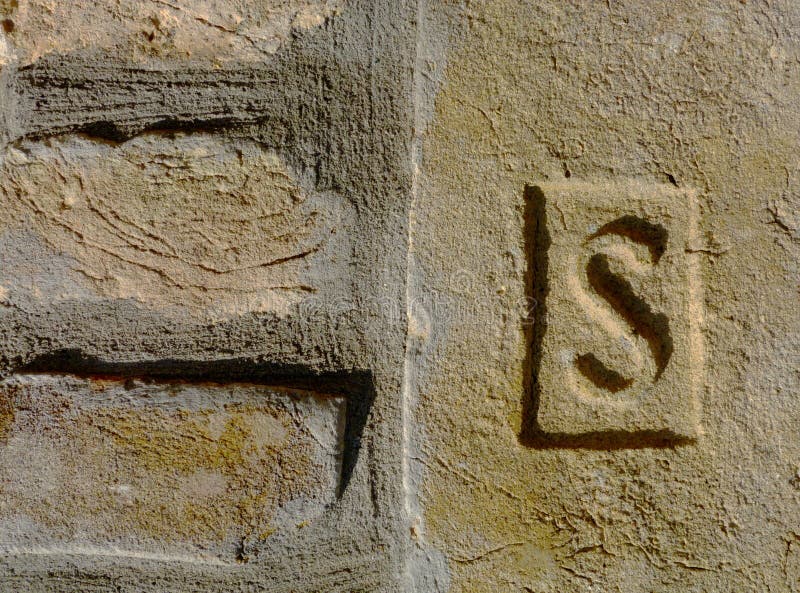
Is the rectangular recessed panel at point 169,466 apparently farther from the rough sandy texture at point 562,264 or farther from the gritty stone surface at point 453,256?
the rough sandy texture at point 562,264

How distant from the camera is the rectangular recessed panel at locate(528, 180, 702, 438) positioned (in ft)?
3.60

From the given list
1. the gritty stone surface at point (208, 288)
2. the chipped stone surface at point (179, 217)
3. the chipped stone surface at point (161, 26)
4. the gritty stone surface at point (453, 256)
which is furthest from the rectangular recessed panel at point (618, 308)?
the chipped stone surface at point (161, 26)

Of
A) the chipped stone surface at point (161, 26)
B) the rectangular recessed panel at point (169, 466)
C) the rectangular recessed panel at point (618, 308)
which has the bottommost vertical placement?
the rectangular recessed panel at point (169, 466)

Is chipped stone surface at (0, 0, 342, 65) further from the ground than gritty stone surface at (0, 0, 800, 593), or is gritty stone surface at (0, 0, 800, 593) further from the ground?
chipped stone surface at (0, 0, 342, 65)

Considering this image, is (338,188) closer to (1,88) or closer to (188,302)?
(188,302)

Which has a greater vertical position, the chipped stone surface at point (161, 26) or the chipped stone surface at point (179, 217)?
the chipped stone surface at point (161, 26)

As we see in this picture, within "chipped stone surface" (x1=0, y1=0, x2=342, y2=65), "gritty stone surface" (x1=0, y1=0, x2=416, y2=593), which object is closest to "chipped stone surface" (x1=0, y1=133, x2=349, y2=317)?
"gritty stone surface" (x1=0, y1=0, x2=416, y2=593)

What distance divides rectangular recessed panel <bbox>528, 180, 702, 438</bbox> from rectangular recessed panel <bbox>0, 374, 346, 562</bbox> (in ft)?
1.28

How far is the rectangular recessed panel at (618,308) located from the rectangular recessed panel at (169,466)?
1.28 feet

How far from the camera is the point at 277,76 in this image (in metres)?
1.11

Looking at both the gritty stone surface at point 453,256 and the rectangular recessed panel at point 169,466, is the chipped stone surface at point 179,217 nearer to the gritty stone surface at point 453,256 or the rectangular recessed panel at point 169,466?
the gritty stone surface at point 453,256

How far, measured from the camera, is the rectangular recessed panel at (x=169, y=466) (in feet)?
3.53

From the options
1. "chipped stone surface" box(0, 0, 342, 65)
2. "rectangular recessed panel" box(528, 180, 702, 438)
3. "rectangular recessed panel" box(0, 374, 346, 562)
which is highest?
"chipped stone surface" box(0, 0, 342, 65)

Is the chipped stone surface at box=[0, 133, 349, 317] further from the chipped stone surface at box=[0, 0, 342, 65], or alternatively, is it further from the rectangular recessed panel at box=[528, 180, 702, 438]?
the rectangular recessed panel at box=[528, 180, 702, 438]
